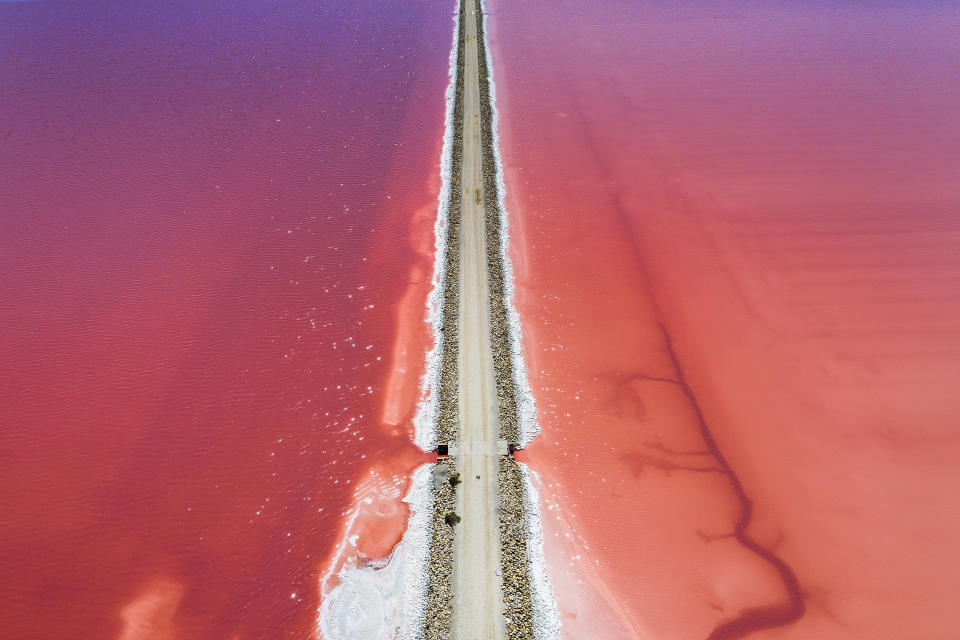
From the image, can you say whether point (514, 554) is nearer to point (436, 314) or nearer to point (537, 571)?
point (537, 571)

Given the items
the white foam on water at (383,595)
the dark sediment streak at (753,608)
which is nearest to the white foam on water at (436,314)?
the white foam on water at (383,595)

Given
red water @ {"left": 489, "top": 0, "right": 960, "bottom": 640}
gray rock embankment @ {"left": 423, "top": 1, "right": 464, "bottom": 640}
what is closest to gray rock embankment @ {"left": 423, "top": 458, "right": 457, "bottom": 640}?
gray rock embankment @ {"left": 423, "top": 1, "right": 464, "bottom": 640}

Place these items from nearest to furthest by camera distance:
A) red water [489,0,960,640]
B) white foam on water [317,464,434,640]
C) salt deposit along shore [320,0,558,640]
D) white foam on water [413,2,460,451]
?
white foam on water [317,464,434,640] < salt deposit along shore [320,0,558,640] < red water [489,0,960,640] < white foam on water [413,2,460,451]

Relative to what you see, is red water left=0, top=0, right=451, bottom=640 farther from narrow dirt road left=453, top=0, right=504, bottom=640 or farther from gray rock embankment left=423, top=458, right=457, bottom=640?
narrow dirt road left=453, top=0, right=504, bottom=640

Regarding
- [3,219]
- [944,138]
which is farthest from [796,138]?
[3,219]

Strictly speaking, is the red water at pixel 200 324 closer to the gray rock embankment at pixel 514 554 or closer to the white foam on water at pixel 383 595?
the white foam on water at pixel 383 595

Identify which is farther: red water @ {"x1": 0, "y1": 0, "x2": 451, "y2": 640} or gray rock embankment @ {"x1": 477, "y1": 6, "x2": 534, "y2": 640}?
red water @ {"x1": 0, "y1": 0, "x2": 451, "y2": 640}
